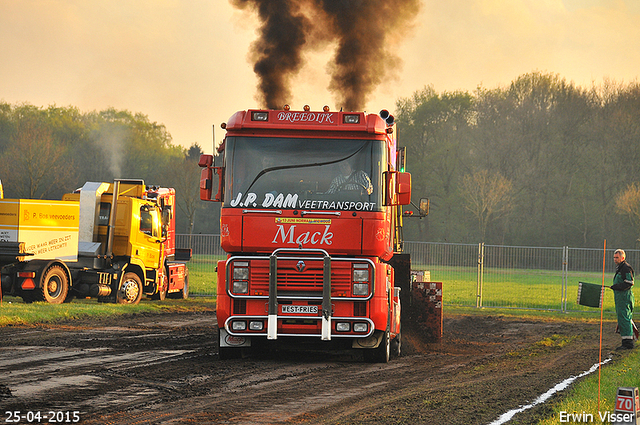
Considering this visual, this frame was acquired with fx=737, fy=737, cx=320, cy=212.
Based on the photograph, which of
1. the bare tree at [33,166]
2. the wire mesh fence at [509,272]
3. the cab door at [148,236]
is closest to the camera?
the cab door at [148,236]

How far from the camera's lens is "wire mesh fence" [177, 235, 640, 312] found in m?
25.4

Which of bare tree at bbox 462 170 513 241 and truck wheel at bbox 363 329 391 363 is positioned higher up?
bare tree at bbox 462 170 513 241

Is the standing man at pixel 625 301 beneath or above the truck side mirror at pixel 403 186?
beneath

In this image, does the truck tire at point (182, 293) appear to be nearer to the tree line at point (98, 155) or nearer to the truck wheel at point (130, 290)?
the truck wheel at point (130, 290)

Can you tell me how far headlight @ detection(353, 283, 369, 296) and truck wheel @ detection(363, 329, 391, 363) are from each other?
3.13ft

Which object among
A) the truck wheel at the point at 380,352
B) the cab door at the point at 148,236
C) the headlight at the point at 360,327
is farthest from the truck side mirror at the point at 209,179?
the cab door at the point at 148,236

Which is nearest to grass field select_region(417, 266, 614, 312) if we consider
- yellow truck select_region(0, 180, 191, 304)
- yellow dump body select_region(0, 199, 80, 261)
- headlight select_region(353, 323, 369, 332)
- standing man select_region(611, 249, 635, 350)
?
yellow truck select_region(0, 180, 191, 304)

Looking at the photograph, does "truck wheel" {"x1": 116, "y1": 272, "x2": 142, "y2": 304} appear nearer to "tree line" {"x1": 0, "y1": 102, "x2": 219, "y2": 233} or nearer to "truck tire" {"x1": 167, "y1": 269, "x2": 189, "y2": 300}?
"truck tire" {"x1": 167, "y1": 269, "x2": 189, "y2": 300}

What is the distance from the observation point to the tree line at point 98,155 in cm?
4381

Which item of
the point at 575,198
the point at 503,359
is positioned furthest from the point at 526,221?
the point at 503,359

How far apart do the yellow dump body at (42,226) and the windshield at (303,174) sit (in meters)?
11.7

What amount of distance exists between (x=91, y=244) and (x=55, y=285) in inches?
65.9

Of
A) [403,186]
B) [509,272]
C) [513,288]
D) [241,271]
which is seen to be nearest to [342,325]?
[241,271]

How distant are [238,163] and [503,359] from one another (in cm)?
554
